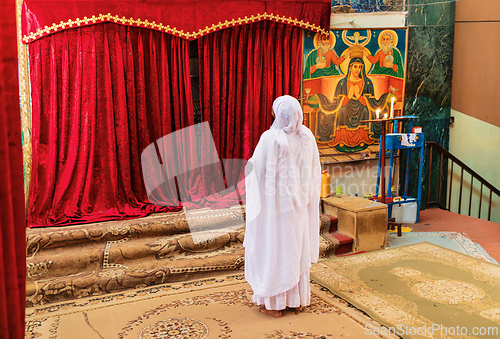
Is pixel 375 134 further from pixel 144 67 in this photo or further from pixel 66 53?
pixel 66 53

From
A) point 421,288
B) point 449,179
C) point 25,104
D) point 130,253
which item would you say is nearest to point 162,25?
point 25,104

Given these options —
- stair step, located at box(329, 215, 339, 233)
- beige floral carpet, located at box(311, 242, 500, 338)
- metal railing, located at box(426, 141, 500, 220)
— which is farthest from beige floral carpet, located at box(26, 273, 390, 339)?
metal railing, located at box(426, 141, 500, 220)

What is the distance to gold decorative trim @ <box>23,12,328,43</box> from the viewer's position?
15.2 ft

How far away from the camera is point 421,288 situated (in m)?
3.58

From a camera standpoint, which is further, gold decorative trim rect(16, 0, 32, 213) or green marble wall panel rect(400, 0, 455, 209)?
green marble wall panel rect(400, 0, 455, 209)

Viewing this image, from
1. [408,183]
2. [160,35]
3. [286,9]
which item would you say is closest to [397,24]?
[286,9]

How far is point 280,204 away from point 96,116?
9.58 ft

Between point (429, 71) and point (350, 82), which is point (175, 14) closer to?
point (350, 82)

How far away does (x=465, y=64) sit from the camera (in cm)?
651

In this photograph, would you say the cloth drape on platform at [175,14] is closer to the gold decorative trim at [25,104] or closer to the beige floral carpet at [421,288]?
the gold decorative trim at [25,104]

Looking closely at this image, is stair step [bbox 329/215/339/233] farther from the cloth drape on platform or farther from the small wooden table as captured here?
the cloth drape on platform

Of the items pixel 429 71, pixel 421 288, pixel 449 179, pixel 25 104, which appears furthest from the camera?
pixel 449 179

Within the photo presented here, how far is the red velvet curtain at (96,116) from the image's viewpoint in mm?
4742

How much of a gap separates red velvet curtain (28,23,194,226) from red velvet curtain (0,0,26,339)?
11.3ft
